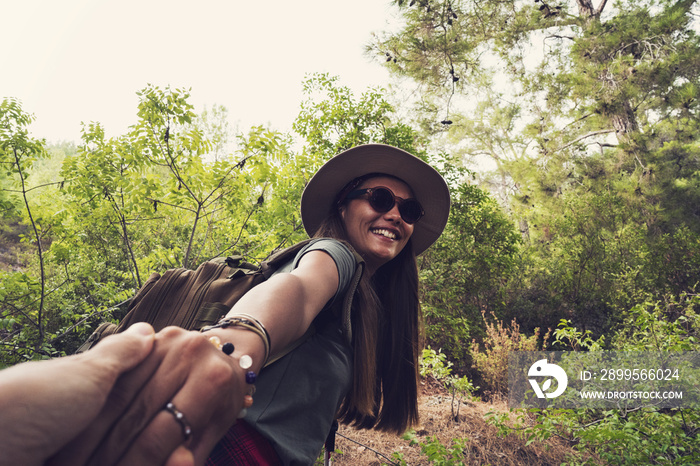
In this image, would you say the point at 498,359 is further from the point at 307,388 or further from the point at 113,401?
the point at 113,401

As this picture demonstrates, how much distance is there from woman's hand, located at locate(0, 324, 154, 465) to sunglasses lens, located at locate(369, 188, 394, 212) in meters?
1.18

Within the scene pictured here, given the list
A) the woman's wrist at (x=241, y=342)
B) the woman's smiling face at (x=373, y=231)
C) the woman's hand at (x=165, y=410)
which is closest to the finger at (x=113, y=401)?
the woman's hand at (x=165, y=410)

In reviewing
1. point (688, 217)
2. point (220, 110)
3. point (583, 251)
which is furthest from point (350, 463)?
point (220, 110)

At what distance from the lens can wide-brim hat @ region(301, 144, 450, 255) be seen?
160 centimetres

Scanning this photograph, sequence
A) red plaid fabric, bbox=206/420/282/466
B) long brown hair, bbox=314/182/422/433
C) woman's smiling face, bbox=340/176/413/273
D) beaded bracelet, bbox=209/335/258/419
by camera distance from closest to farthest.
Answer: beaded bracelet, bbox=209/335/258/419 → red plaid fabric, bbox=206/420/282/466 → woman's smiling face, bbox=340/176/413/273 → long brown hair, bbox=314/182/422/433

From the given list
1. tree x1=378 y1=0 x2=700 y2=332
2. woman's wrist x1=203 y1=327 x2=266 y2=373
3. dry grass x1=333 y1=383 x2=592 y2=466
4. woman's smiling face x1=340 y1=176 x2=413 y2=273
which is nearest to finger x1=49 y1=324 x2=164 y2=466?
woman's wrist x1=203 y1=327 x2=266 y2=373

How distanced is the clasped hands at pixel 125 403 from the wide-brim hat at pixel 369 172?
1225mm

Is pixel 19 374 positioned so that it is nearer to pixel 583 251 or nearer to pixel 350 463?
pixel 350 463

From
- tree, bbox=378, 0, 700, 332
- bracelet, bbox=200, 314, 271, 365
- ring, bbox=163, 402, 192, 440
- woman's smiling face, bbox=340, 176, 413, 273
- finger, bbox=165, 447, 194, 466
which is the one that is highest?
tree, bbox=378, 0, 700, 332

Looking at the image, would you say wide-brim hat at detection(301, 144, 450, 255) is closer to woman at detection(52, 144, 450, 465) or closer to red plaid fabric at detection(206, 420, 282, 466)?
woman at detection(52, 144, 450, 465)

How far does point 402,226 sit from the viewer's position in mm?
1507

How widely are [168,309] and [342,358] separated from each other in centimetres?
51

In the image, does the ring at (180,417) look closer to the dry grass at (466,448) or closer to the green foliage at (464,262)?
the dry grass at (466,448)

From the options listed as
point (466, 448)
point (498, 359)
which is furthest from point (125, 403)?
point (498, 359)
